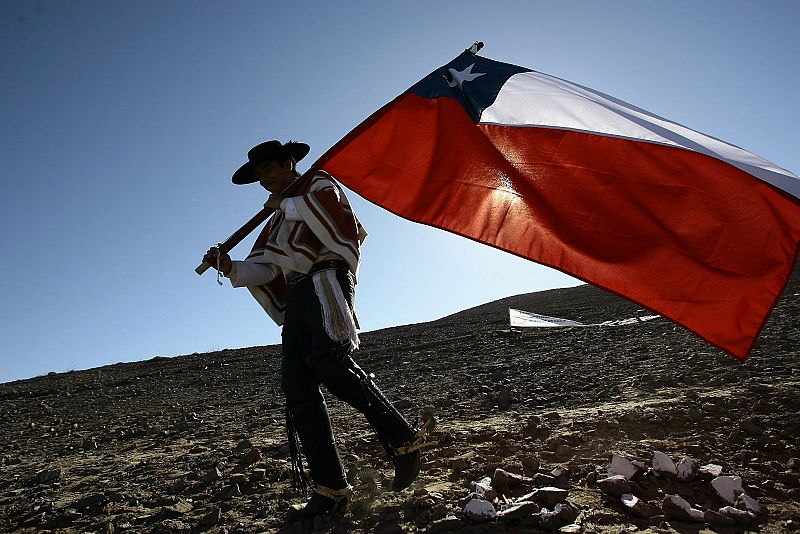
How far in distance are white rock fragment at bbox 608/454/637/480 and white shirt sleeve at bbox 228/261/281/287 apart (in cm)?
188

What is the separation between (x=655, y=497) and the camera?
7.93 ft

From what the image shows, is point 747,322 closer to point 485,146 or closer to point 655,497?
point 655,497

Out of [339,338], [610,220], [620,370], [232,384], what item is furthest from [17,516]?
[232,384]

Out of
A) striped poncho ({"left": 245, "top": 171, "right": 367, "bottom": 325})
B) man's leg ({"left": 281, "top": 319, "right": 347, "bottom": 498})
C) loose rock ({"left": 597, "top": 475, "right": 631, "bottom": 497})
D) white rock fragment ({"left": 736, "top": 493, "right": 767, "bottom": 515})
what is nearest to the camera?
white rock fragment ({"left": 736, "top": 493, "right": 767, "bottom": 515})

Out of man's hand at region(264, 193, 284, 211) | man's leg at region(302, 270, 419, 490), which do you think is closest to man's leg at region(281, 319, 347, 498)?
man's leg at region(302, 270, 419, 490)

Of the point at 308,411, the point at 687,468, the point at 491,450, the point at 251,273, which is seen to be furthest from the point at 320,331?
the point at 687,468

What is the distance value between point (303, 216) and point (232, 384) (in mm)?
6439

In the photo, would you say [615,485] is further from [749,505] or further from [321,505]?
[321,505]

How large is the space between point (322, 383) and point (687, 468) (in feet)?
5.45

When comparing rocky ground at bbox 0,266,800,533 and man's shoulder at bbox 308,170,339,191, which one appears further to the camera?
man's shoulder at bbox 308,170,339,191

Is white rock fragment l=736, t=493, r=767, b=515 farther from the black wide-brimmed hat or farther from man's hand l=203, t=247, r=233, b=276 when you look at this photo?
the black wide-brimmed hat

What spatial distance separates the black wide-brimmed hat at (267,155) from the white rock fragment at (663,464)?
7.75 ft

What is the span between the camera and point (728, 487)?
2.34m

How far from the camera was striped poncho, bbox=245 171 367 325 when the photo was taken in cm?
279
